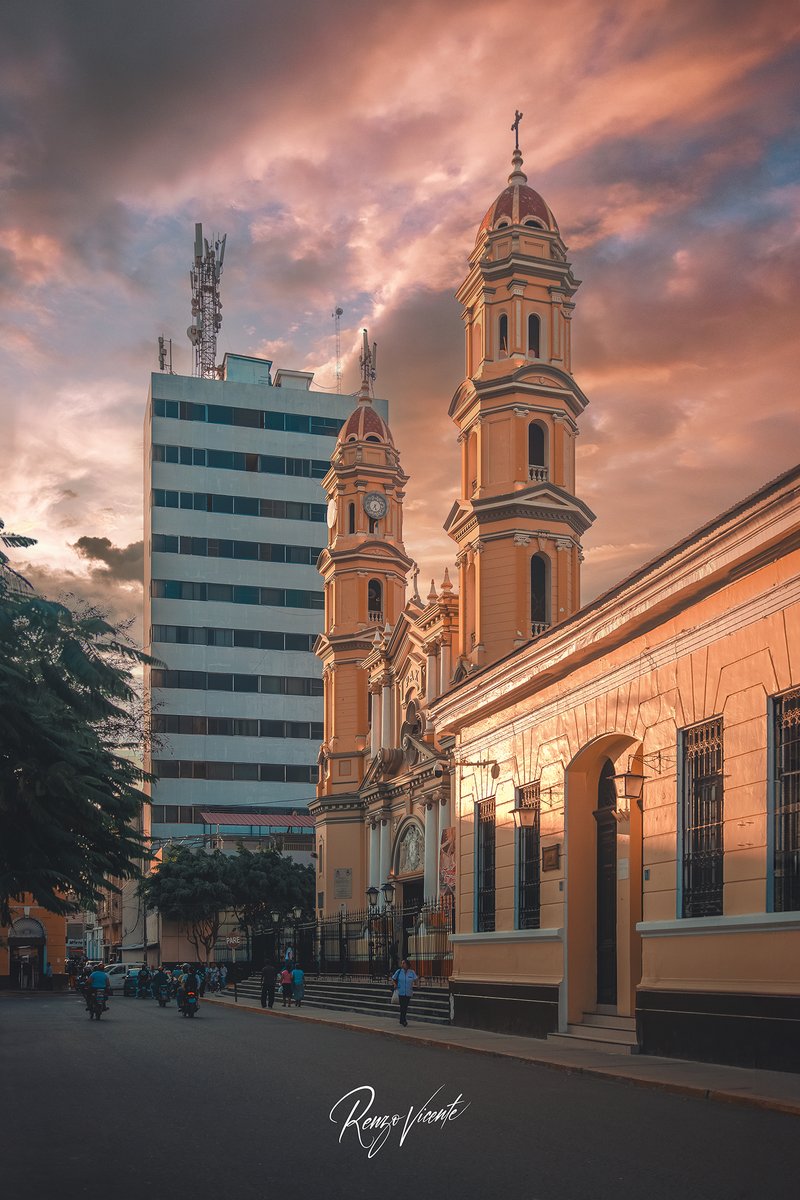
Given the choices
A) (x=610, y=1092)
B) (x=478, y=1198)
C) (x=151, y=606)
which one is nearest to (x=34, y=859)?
(x=610, y=1092)

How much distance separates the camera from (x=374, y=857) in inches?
2025

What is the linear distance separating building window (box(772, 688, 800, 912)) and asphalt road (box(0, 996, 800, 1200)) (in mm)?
2658

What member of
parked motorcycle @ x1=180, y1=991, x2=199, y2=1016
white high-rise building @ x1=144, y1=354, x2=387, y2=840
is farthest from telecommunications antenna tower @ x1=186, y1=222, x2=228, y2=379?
parked motorcycle @ x1=180, y1=991, x2=199, y2=1016

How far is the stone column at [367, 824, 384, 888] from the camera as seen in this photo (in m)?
51.0

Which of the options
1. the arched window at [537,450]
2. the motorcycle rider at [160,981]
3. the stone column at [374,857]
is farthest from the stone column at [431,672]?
the motorcycle rider at [160,981]

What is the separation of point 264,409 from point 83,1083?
7464 centimetres

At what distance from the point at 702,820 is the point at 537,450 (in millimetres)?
24161

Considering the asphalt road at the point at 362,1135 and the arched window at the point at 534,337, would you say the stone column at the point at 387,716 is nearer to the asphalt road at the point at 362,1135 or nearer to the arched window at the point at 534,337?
the arched window at the point at 534,337

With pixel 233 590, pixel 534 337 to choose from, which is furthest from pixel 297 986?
pixel 233 590

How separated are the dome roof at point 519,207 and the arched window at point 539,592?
31.9 feet

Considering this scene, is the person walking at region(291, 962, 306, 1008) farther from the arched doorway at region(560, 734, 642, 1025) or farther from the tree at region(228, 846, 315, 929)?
the tree at region(228, 846, 315, 929)

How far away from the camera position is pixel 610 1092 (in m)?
14.0

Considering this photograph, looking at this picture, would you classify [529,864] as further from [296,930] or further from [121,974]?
[121,974]

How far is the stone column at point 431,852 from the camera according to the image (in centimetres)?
4441
